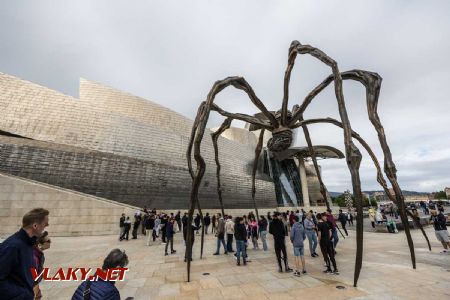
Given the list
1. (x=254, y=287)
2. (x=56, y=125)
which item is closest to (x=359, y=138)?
(x=254, y=287)

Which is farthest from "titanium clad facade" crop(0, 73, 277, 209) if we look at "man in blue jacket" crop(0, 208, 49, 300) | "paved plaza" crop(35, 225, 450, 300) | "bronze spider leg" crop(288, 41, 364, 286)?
"bronze spider leg" crop(288, 41, 364, 286)

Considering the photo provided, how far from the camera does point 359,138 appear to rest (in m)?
5.98

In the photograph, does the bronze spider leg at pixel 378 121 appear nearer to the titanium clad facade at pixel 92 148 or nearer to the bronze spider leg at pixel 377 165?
the bronze spider leg at pixel 377 165

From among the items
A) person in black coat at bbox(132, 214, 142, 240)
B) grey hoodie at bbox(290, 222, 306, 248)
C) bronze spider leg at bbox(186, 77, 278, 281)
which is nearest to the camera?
bronze spider leg at bbox(186, 77, 278, 281)

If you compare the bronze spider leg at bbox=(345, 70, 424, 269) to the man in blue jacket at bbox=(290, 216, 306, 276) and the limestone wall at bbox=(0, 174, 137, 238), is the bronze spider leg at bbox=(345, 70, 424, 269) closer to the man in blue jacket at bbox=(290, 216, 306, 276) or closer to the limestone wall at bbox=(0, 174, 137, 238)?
the man in blue jacket at bbox=(290, 216, 306, 276)

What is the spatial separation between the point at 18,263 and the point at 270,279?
496 centimetres

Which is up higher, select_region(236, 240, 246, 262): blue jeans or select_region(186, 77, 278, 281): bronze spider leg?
select_region(186, 77, 278, 281): bronze spider leg

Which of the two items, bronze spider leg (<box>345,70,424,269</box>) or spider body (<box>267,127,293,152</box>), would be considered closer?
bronze spider leg (<box>345,70,424,269</box>)

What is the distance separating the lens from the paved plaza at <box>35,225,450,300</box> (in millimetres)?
4359

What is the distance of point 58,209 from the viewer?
13500mm

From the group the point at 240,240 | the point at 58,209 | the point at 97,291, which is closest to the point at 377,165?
the point at 240,240

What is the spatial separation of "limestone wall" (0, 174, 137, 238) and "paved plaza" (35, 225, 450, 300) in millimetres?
6400

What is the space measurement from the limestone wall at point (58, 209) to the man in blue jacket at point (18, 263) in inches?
541

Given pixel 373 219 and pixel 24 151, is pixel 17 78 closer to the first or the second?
pixel 24 151
